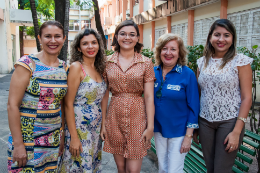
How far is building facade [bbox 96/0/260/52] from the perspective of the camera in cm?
837

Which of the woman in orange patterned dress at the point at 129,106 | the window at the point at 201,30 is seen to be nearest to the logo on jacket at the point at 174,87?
the woman in orange patterned dress at the point at 129,106

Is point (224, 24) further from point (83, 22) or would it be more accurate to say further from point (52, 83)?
point (83, 22)

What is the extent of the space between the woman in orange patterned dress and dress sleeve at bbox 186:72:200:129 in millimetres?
401

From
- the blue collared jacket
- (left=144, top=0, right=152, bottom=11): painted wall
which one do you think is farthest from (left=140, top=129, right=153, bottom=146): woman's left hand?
(left=144, top=0, right=152, bottom=11): painted wall

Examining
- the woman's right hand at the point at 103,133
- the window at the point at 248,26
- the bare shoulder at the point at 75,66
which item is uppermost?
the window at the point at 248,26

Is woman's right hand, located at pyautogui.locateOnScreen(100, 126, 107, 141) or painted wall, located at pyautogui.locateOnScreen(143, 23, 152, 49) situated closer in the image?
woman's right hand, located at pyautogui.locateOnScreen(100, 126, 107, 141)

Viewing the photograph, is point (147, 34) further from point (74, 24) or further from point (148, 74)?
point (74, 24)

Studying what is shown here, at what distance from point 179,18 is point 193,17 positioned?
4.70 ft

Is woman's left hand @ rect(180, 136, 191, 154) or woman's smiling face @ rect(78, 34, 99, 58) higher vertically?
woman's smiling face @ rect(78, 34, 99, 58)

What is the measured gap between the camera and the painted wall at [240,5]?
8016 millimetres

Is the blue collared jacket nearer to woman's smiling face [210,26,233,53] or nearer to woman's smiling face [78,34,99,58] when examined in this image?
woman's smiling face [210,26,233,53]

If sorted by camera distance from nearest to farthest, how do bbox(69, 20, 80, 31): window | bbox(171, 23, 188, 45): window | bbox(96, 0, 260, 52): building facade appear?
bbox(96, 0, 260, 52): building facade < bbox(171, 23, 188, 45): window < bbox(69, 20, 80, 31): window

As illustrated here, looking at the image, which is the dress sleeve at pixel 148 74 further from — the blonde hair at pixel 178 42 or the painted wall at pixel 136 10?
the painted wall at pixel 136 10

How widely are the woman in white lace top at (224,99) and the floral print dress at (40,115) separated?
4.94 feet
